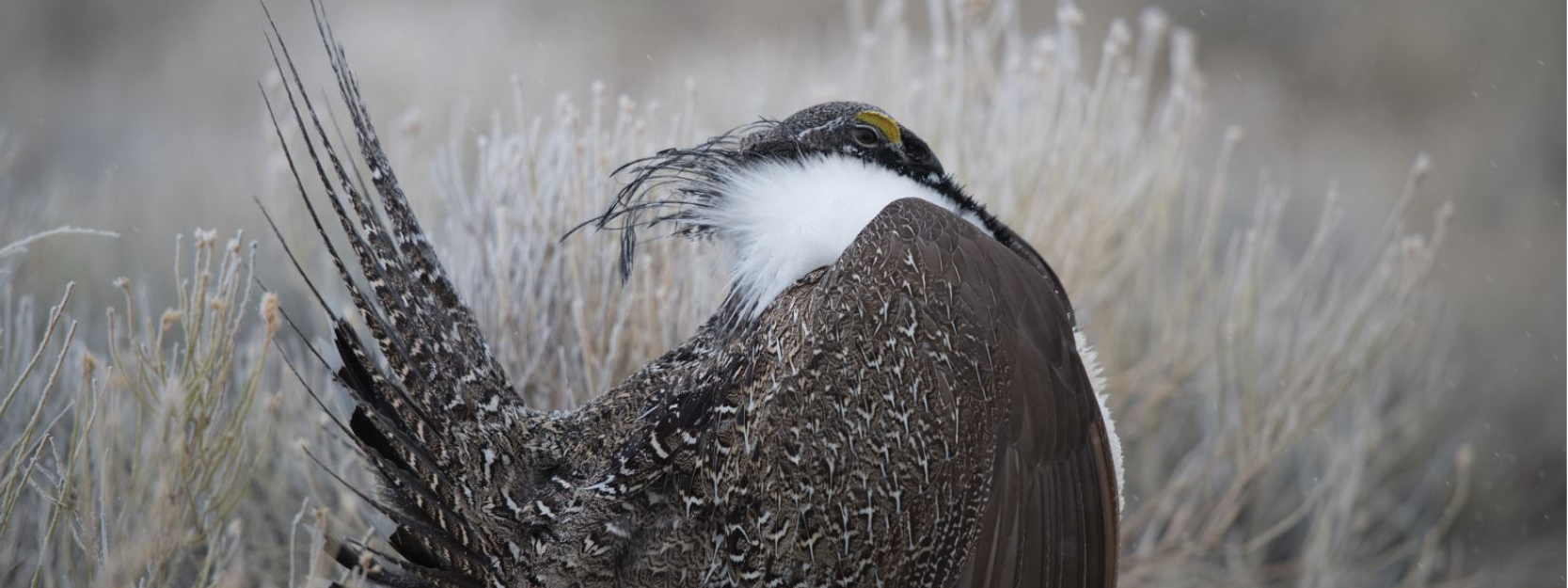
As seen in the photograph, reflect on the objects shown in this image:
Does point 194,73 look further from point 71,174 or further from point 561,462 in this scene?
point 561,462

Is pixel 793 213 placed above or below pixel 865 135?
below

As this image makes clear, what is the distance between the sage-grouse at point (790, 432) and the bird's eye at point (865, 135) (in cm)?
10

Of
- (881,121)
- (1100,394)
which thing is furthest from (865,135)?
(1100,394)

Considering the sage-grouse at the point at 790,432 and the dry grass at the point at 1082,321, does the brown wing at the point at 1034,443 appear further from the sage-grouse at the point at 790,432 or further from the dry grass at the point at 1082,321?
the dry grass at the point at 1082,321

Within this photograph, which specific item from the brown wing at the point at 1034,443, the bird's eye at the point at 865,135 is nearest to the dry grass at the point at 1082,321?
the bird's eye at the point at 865,135

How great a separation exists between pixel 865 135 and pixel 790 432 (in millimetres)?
625

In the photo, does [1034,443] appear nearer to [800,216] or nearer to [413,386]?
[800,216]

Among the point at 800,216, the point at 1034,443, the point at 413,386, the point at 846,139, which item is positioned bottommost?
the point at 1034,443

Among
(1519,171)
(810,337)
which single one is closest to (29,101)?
(810,337)

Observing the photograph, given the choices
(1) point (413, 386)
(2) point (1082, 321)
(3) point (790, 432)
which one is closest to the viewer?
(3) point (790, 432)

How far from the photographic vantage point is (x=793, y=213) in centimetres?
195

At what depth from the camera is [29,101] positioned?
5.91m

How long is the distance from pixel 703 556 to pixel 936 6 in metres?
2.12

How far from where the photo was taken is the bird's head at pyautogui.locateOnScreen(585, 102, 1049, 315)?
191 cm
